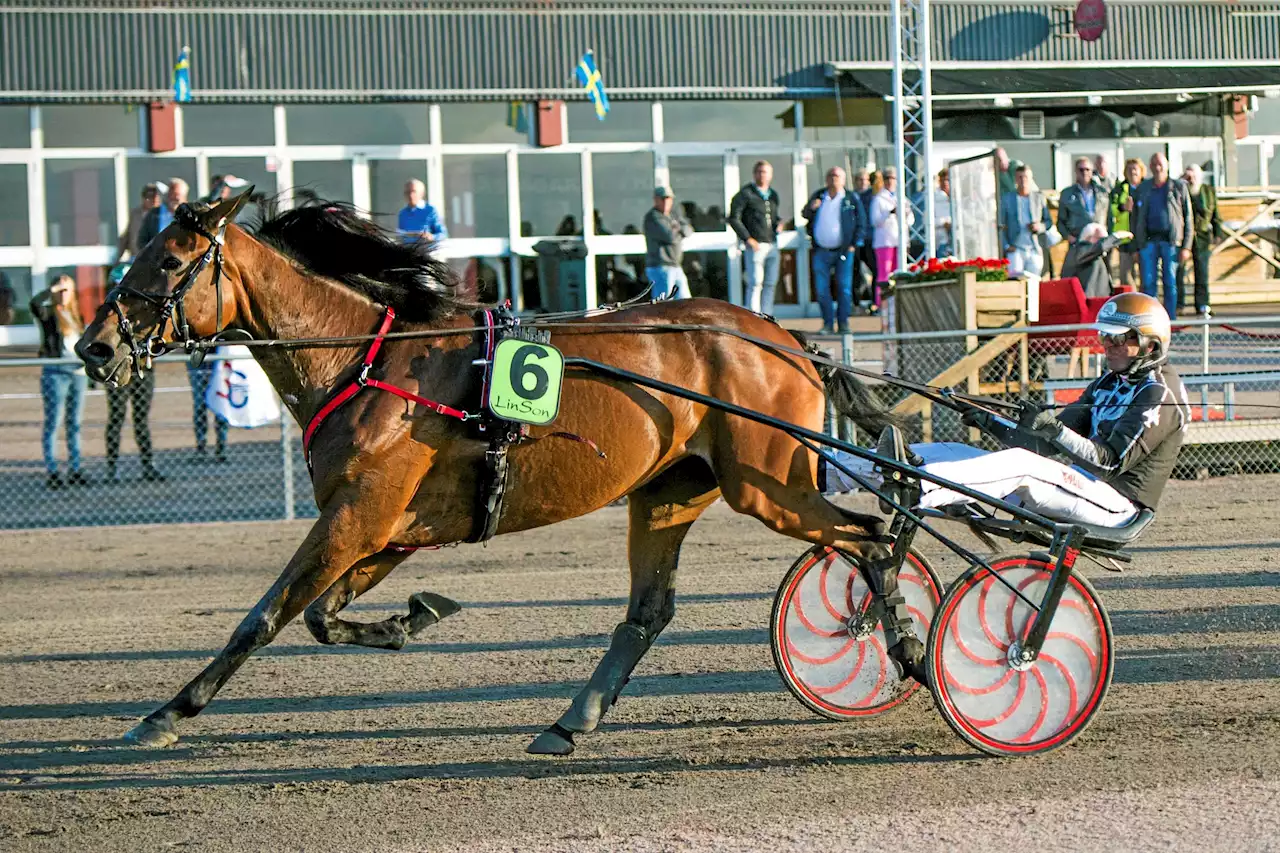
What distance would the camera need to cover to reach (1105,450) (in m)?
5.25

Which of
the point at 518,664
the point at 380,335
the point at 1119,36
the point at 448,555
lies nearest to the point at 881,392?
the point at 448,555

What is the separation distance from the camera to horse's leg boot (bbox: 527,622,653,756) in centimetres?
509

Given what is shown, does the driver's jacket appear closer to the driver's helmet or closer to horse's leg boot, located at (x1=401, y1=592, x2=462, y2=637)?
the driver's helmet

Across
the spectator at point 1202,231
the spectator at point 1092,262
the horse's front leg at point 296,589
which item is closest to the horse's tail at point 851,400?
the horse's front leg at point 296,589

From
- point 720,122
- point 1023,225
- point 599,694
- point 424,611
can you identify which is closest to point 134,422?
point 424,611

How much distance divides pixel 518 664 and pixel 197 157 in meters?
15.1

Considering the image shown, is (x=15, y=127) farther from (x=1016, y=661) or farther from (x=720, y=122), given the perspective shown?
(x=1016, y=661)

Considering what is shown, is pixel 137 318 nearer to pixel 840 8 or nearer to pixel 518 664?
pixel 518 664

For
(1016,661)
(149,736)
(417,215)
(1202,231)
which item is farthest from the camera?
(1202,231)

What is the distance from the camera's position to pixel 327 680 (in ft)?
20.7

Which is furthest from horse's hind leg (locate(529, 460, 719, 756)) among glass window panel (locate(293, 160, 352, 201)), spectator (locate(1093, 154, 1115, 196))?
glass window panel (locate(293, 160, 352, 201))

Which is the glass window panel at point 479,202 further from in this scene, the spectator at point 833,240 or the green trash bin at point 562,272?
the spectator at point 833,240

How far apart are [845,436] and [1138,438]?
5.65 m

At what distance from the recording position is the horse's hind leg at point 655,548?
539 centimetres
